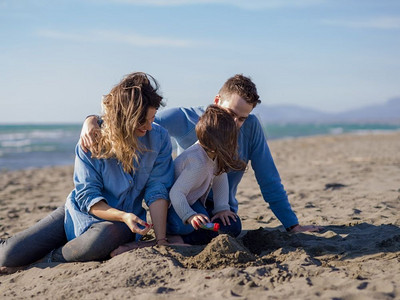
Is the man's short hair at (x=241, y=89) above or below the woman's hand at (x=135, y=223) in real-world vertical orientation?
above

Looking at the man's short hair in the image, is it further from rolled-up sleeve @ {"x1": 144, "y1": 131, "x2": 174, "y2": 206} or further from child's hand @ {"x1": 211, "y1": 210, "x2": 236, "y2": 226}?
child's hand @ {"x1": 211, "y1": 210, "x2": 236, "y2": 226}

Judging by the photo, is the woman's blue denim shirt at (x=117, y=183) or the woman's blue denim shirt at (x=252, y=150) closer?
the woman's blue denim shirt at (x=117, y=183)

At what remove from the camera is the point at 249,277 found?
262 cm

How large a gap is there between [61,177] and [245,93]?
7.18 metres

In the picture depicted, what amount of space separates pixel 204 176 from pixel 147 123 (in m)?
0.59

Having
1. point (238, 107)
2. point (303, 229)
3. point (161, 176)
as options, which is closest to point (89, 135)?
point (161, 176)

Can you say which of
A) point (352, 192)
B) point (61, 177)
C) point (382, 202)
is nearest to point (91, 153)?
point (382, 202)

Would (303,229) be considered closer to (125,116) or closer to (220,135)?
(220,135)

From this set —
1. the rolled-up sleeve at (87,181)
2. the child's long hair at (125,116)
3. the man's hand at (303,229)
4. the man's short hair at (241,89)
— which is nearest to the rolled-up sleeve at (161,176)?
the child's long hair at (125,116)

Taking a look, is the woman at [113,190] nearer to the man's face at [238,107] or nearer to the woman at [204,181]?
the woman at [204,181]

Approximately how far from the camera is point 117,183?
337 cm

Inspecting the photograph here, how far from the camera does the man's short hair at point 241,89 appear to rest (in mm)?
3545

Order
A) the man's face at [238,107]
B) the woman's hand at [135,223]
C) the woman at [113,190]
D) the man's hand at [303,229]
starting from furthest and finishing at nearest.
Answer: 1. the man's hand at [303,229]
2. the man's face at [238,107]
3. the woman at [113,190]
4. the woman's hand at [135,223]

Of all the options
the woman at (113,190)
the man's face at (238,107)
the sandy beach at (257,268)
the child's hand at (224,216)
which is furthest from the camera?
the child's hand at (224,216)
